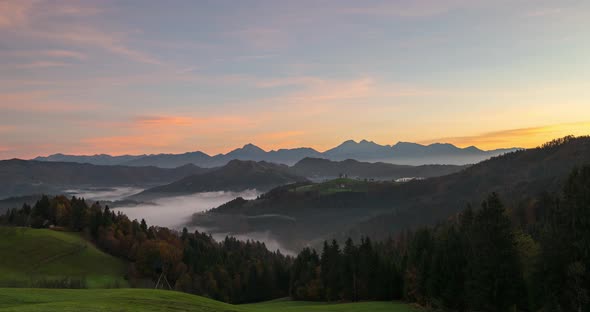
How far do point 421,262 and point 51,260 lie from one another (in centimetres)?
10669

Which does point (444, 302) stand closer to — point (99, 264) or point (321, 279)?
point (321, 279)

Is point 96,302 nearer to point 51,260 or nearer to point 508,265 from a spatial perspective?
point 508,265

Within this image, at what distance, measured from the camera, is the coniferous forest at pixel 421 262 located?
46500mm

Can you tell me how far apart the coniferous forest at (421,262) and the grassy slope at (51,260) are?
29.8 ft

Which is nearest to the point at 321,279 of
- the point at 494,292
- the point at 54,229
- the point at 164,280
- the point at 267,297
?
the point at 267,297

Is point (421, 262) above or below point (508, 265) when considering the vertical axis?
below

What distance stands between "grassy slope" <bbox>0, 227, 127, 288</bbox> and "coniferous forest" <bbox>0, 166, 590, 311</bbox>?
9077 millimetres

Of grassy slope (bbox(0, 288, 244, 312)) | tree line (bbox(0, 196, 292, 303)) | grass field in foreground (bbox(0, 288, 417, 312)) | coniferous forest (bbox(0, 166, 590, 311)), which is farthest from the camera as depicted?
tree line (bbox(0, 196, 292, 303))

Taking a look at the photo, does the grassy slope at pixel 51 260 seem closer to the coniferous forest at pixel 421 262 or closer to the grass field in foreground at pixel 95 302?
the coniferous forest at pixel 421 262

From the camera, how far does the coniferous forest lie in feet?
153

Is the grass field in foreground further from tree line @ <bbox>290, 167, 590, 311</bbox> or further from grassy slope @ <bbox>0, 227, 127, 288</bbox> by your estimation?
grassy slope @ <bbox>0, 227, 127, 288</bbox>

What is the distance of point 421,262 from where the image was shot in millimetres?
73062

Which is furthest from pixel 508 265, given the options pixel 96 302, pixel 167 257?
pixel 167 257

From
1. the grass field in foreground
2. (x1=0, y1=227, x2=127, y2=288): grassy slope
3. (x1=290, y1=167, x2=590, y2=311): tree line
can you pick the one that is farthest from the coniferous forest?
the grass field in foreground
